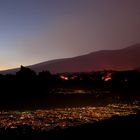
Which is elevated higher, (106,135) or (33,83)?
(33,83)

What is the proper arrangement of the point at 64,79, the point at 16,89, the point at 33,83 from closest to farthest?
the point at 16,89 < the point at 33,83 < the point at 64,79

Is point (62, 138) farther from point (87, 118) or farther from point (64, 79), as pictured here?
point (64, 79)

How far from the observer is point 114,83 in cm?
7938

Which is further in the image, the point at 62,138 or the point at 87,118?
the point at 87,118

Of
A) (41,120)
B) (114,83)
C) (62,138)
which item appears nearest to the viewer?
(62,138)

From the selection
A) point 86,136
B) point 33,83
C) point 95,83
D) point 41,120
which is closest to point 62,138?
point 86,136

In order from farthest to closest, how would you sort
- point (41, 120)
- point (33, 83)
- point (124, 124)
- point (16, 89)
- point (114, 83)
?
point (114, 83), point (33, 83), point (16, 89), point (41, 120), point (124, 124)

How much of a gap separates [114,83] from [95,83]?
481 centimetres

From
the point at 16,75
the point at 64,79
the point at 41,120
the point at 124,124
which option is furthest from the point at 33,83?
the point at 124,124

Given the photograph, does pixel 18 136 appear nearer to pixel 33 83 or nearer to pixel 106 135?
pixel 106 135

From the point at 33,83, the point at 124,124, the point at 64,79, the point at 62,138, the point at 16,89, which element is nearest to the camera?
the point at 62,138

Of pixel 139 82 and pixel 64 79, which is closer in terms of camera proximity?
pixel 139 82

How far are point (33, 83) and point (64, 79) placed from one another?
666 inches

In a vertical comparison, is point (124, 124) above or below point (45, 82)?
below
